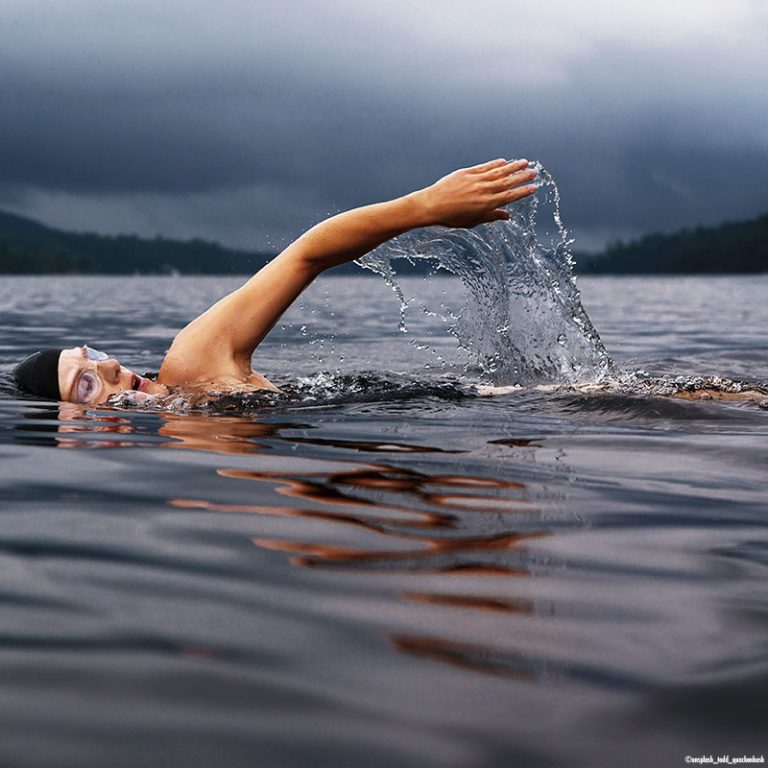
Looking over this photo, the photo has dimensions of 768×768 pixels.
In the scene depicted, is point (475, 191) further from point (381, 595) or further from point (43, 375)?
point (381, 595)

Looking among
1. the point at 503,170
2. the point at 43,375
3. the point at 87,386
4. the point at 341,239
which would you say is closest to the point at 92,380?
the point at 87,386

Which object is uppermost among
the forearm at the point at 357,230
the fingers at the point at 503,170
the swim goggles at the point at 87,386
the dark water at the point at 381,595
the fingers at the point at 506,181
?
the fingers at the point at 503,170

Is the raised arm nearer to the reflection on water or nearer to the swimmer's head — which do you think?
the swimmer's head

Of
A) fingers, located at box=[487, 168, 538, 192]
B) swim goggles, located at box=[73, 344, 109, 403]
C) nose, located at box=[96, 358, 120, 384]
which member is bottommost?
swim goggles, located at box=[73, 344, 109, 403]

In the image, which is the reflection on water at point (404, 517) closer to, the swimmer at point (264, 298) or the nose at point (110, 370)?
the swimmer at point (264, 298)

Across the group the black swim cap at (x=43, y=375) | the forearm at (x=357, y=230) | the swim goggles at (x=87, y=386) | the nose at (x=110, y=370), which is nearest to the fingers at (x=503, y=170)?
the forearm at (x=357, y=230)

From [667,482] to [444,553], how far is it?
1.42m

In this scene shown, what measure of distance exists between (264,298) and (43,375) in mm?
1520

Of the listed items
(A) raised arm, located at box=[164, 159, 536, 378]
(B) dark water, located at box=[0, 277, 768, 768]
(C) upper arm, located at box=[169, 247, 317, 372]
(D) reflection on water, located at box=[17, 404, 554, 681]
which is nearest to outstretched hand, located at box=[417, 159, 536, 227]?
(A) raised arm, located at box=[164, 159, 536, 378]

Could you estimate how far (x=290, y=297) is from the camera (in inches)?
225

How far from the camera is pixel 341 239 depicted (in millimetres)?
5438

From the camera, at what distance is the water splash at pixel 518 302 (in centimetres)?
718

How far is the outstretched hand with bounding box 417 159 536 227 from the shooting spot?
5.06m

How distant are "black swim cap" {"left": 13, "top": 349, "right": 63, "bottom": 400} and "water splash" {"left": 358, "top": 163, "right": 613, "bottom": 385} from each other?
2108 mm
